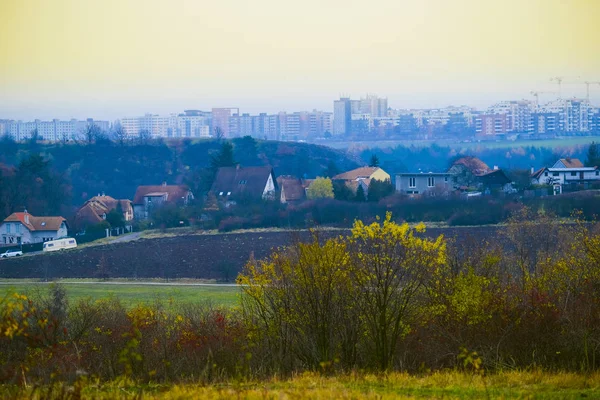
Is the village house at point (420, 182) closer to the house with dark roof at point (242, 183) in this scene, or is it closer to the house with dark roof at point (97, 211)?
the house with dark roof at point (242, 183)

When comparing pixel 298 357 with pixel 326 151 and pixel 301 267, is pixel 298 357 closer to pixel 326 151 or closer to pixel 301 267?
pixel 301 267

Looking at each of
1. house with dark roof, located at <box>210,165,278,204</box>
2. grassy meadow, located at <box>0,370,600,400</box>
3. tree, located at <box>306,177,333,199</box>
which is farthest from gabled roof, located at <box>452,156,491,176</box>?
grassy meadow, located at <box>0,370,600,400</box>

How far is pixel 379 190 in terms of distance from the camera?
49.7 m

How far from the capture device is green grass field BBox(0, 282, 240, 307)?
26297mm

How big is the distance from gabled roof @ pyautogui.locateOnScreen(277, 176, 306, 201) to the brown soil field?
13.7 metres

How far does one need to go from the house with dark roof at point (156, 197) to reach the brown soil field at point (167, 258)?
15760 mm

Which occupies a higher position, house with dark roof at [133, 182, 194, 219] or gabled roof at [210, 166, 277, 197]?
gabled roof at [210, 166, 277, 197]

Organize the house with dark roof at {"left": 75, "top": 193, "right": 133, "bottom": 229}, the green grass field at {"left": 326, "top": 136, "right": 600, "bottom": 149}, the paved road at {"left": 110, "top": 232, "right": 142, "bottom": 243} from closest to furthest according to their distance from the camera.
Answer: the paved road at {"left": 110, "top": 232, "right": 142, "bottom": 243} → the house with dark roof at {"left": 75, "top": 193, "right": 133, "bottom": 229} → the green grass field at {"left": 326, "top": 136, "right": 600, "bottom": 149}

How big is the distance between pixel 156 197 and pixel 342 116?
300 ft

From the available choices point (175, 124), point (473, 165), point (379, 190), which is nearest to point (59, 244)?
point (379, 190)

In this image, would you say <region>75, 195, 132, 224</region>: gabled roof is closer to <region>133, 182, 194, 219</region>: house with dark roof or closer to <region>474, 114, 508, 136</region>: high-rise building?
<region>133, 182, 194, 219</region>: house with dark roof

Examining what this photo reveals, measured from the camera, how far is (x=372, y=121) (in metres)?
141

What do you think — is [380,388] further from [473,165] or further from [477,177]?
[473,165]

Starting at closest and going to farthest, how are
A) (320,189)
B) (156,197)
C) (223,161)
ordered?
(320,189), (156,197), (223,161)
